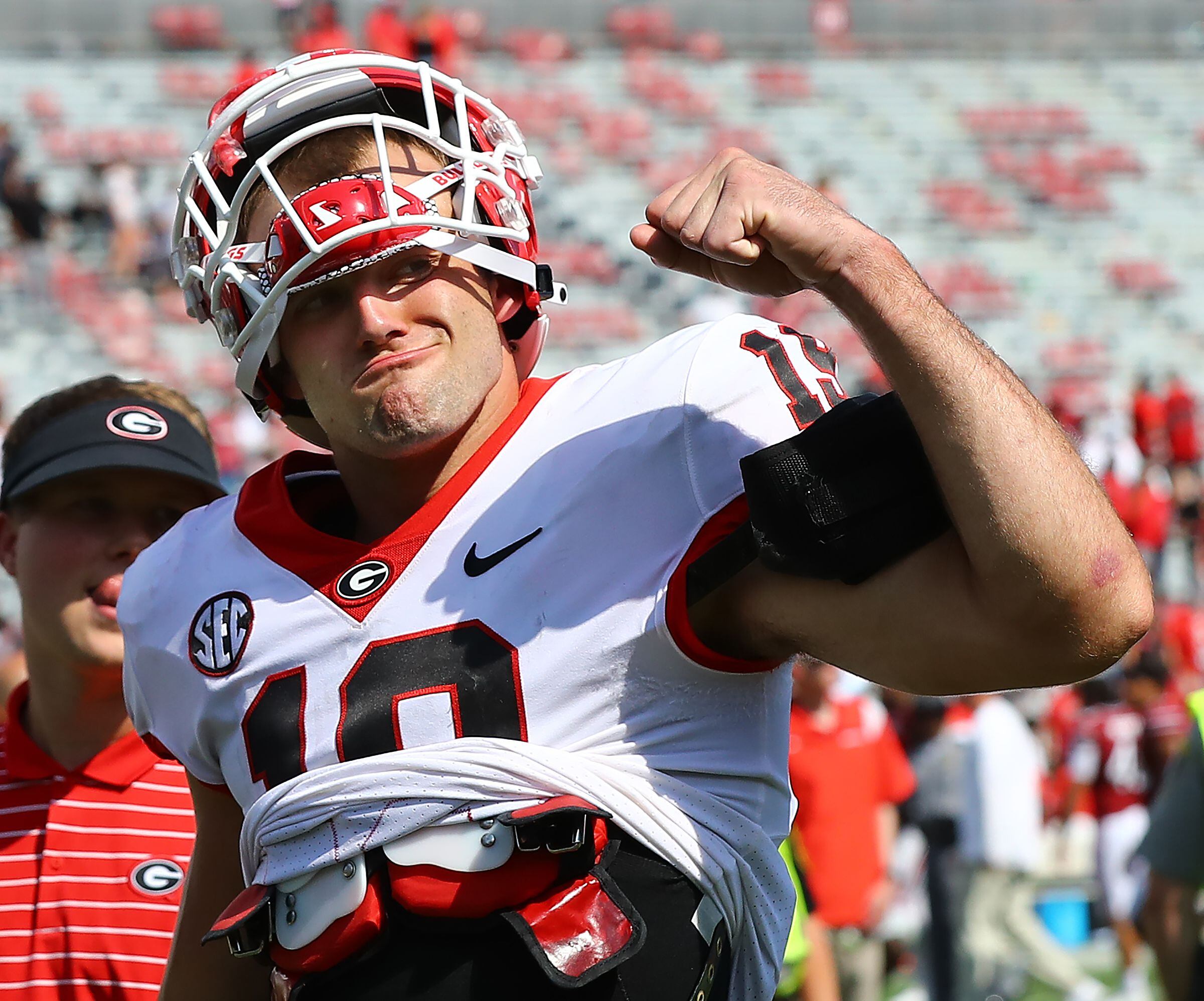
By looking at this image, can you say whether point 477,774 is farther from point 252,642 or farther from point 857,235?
point 857,235

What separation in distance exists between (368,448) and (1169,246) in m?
19.7

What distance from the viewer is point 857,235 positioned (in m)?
1.55

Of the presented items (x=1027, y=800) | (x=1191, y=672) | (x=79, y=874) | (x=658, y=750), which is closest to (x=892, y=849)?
(x=1027, y=800)

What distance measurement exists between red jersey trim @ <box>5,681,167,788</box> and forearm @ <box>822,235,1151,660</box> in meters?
1.74

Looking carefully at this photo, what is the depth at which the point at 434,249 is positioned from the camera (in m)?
1.88

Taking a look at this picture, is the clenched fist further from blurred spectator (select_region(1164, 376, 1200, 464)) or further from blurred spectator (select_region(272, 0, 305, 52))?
blurred spectator (select_region(272, 0, 305, 52))

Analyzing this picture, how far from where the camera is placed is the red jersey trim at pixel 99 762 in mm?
2797

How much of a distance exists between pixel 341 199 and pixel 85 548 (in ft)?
3.99

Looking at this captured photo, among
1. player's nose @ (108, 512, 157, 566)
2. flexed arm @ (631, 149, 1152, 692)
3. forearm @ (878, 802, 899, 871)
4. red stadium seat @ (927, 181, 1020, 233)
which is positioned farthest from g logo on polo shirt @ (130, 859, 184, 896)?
red stadium seat @ (927, 181, 1020, 233)

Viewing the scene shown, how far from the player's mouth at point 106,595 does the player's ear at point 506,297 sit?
1117 millimetres

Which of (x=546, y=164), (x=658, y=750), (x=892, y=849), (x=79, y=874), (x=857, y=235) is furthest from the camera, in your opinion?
(x=546, y=164)

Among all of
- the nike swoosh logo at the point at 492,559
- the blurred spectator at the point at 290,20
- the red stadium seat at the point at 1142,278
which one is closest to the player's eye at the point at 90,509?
the nike swoosh logo at the point at 492,559

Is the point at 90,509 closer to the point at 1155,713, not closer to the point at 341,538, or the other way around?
the point at 341,538

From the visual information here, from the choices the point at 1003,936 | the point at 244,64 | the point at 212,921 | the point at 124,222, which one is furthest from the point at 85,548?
the point at 244,64
